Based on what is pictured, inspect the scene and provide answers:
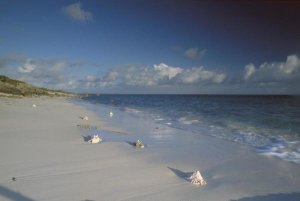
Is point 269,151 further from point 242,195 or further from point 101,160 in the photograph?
point 101,160

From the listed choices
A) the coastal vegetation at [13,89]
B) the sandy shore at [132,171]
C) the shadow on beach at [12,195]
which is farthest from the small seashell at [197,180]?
the coastal vegetation at [13,89]

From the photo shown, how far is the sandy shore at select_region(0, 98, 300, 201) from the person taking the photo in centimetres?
555

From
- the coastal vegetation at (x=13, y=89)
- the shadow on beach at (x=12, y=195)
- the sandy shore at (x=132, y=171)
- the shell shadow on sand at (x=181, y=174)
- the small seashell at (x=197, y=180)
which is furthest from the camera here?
the coastal vegetation at (x=13, y=89)

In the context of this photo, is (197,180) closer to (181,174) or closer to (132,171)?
(181,174)

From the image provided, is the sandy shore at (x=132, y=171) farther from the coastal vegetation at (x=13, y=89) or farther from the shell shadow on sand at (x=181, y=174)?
the coastal vegetation at (x=13, y=89)

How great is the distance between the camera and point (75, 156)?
26.9ft

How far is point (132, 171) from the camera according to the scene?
7.04 m

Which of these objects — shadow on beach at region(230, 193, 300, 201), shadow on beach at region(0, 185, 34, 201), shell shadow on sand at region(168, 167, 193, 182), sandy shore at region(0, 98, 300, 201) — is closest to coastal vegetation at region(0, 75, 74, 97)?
sandy shore at region(0, 98, 300, 201)

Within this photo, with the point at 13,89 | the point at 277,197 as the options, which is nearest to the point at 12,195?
the point at 277,197

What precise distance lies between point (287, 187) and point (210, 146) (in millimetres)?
4669

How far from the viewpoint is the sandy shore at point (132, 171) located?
5551 millimetres

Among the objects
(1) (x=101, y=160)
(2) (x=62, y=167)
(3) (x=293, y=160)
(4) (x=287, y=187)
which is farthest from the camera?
(3) (x=293, y=160)

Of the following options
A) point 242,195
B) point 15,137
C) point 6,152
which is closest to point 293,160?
point 242,195

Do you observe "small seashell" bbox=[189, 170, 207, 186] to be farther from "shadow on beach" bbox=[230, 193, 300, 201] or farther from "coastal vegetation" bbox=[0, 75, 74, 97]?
"coastal vegetation" bbox=[0, 75, 74, 97]
